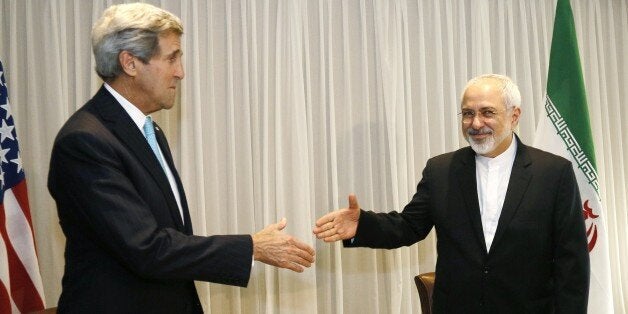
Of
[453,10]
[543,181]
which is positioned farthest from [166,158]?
[453,10]

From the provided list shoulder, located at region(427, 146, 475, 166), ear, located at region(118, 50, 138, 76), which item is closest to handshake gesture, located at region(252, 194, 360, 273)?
ear, located at region(118, 50, 138, 76)

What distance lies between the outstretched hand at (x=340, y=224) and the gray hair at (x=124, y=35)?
44.3 inches

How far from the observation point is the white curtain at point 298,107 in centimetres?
356

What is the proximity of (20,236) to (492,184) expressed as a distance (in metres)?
2.37

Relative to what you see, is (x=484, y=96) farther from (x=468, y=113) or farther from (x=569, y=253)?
(x=569, y=253)

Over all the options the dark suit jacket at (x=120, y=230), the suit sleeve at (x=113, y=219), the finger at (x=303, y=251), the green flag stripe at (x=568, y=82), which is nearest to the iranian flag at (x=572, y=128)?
the green flag stripe at (x=568, y=82)

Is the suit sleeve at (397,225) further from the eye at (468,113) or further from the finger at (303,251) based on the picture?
the finger at (303,251)

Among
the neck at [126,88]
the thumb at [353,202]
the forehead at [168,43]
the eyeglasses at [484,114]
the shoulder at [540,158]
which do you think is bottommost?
the thumb at [353,202]

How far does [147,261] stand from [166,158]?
504 mm

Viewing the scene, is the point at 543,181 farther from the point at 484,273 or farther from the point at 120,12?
the point at 120,12

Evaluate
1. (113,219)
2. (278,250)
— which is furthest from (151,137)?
(278,250)

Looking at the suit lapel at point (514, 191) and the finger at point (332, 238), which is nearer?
the suit lapel at point (514, 191)

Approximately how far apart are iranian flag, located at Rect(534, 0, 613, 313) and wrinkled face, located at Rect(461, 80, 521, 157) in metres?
1.15

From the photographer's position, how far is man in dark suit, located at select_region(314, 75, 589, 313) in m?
2.46
